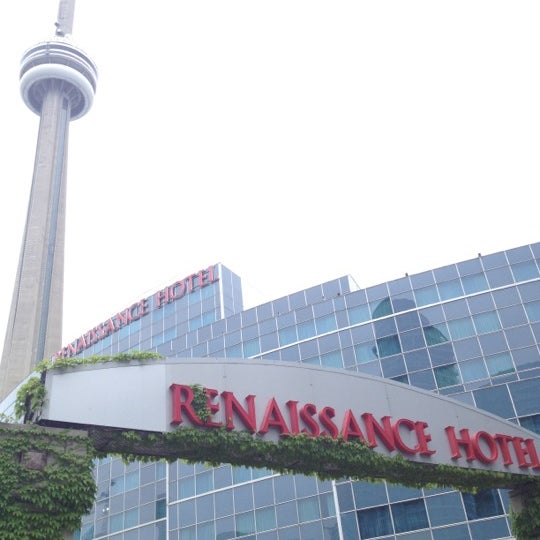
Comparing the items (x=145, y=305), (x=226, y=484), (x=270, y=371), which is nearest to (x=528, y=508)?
(x=270, y=371)

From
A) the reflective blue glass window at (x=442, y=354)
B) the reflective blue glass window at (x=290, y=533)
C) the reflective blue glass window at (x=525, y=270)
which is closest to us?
the reflective blue glass window at (x=290, y=533)

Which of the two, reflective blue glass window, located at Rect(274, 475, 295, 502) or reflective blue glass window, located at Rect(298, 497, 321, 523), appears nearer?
reflective blue glass window, located at Rect(298, 497, 321, 523)

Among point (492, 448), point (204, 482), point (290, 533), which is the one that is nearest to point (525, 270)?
point (290, 533)

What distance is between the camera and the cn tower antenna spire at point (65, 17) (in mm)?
125988

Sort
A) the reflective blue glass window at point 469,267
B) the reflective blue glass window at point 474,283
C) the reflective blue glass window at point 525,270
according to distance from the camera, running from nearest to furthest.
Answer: the reflective blue glass window at point 525,270 < the reflective blue glass window at point 474,283 < the reflective blue glass window at point 469,267

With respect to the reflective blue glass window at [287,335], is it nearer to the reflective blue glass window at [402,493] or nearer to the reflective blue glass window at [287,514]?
the reflective blue glass window at [287,514]

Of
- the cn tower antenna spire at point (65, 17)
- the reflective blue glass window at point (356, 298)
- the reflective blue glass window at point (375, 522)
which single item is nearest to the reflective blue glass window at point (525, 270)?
the reflective blue glass window at point (356, 298)

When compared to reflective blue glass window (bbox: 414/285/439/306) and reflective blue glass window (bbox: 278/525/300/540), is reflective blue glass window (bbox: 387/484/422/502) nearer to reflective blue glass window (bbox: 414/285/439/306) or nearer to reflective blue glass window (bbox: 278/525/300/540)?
reflective blue glass window (bbox: 278/525/300/540)

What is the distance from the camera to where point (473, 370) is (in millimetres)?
47031

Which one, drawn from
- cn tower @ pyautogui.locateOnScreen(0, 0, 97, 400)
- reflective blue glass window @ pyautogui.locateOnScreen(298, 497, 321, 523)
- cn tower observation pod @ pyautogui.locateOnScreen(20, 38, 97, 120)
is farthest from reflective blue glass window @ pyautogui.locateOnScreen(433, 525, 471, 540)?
cn tower observation pod @ pyautogui.locateOnScreen(20, 38, 97, 120)

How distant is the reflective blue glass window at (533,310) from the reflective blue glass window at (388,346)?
956 centimetres

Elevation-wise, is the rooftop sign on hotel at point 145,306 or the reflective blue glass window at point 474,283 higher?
the rooftop sign on hotel at point 145,306

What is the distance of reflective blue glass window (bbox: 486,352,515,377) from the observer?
151ft

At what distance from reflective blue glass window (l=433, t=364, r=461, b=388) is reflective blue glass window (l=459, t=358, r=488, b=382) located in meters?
0.44
